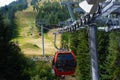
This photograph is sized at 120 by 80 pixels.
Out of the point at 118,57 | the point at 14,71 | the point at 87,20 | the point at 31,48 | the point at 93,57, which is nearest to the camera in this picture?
the point at 87,20

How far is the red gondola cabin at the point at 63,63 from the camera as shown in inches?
1238

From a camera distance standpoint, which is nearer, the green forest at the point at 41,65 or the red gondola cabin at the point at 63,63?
the red gondola cabin at the point at 63,63

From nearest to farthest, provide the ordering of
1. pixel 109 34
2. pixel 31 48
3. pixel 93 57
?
pixel 93 57 < pixel 109 34 < pixel 31 48

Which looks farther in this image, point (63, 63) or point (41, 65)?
point (41, 65)

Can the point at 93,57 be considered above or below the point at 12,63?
above

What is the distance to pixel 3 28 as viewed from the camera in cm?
4612

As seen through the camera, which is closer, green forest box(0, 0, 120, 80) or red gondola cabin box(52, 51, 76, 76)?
red gondola cabin box(52, 51, 76, 76)

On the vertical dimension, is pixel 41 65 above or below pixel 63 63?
below

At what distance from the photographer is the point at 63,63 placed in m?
31.9

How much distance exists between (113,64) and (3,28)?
1935 centimetres

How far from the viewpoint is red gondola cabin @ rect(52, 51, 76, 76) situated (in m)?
31.5

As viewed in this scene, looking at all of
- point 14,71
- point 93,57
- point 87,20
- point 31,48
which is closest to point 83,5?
point 87,20

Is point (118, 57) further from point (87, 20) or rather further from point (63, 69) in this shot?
point (87, 20)

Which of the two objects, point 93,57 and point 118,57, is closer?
point 93,57
